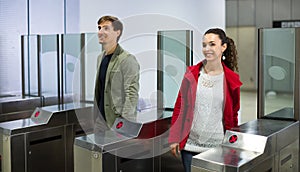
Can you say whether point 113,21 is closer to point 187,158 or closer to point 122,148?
point 122,148

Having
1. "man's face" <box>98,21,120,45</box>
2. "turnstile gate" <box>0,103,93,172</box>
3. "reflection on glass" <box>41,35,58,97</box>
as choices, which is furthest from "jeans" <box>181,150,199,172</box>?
"reflection on glass" <box>41,35,58,97</box>

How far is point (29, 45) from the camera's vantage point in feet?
12.2

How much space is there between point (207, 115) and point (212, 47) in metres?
0.31

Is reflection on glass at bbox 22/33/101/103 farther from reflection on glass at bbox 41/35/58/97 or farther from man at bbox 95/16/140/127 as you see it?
man at bbox 95/16/140/127

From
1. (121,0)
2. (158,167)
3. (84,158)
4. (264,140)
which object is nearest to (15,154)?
(84,158)

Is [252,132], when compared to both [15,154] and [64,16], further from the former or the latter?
[64,16]

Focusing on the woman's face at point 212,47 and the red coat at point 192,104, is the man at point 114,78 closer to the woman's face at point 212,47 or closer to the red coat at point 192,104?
the red coat at point 192,104

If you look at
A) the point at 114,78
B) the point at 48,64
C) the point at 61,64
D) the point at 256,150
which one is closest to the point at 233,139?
the point at 256,150

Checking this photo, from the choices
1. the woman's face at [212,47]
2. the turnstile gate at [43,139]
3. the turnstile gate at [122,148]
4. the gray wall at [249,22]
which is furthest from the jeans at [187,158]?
the gray wall at [249,22]

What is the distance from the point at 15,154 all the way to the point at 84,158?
26.2 inches

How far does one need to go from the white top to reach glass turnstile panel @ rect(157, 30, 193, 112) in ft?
2.20

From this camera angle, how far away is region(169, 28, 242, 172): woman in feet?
6.12

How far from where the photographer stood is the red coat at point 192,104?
1.86m

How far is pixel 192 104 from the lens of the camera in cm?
191
